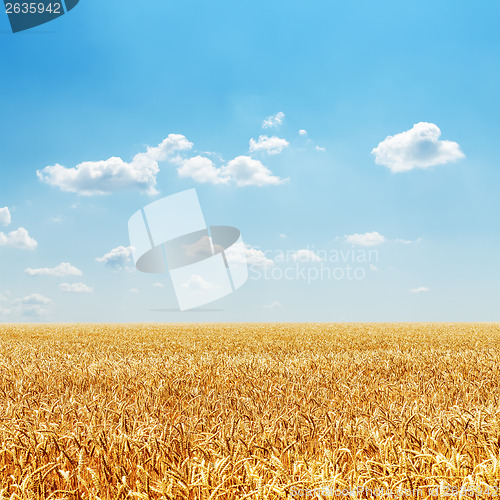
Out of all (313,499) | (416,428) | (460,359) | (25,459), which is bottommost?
(460,359)

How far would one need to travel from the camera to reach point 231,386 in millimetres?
6500

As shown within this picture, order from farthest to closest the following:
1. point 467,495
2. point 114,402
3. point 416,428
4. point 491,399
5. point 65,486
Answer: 1. point 491,399
2. point 114,402
3. point 416,428
4. point 65,486
5. point 467,495

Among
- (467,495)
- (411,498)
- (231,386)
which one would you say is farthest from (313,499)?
(231,386)

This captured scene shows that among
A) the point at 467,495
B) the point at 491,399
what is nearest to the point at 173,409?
the point at 467,495

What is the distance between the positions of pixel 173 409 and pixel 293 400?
4.69ft

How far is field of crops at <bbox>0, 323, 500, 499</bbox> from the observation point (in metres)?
2.61

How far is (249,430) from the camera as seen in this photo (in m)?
4.02

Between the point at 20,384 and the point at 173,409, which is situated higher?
the point at 20,384

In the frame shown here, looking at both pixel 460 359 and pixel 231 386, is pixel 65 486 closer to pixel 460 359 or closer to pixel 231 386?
pixel 231 386

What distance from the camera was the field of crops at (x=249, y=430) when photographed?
261cm

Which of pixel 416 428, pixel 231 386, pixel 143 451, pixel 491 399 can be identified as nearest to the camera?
pixel 143 451

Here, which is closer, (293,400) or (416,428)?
(416,428)

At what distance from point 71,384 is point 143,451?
4.16 metres

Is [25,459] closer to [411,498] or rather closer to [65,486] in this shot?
[65,486]
